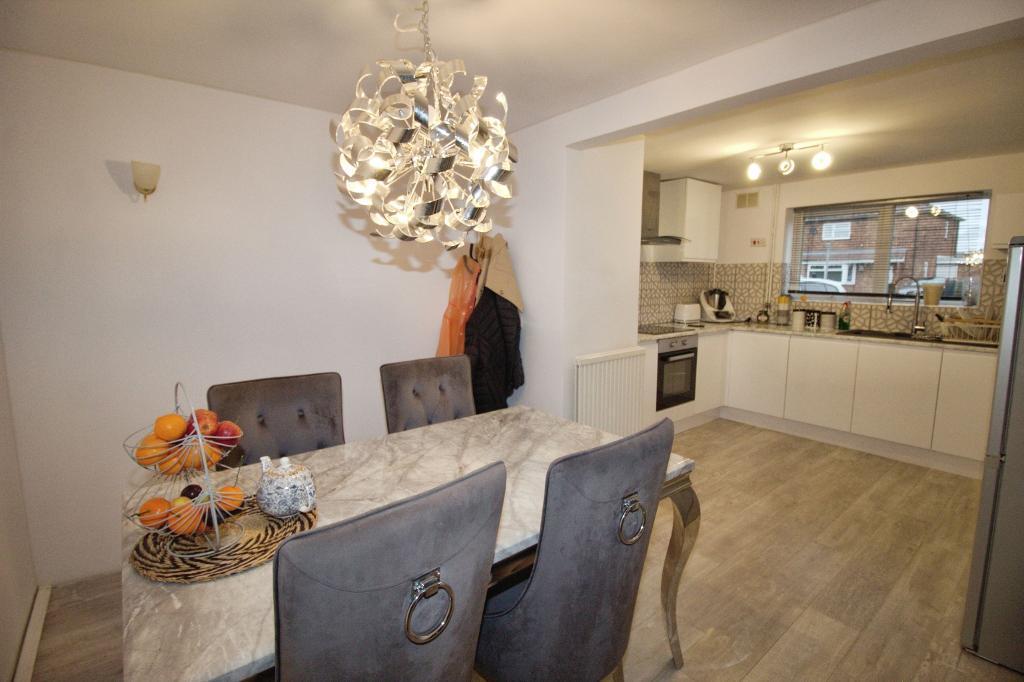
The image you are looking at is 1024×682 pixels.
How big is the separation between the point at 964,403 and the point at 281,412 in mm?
4136

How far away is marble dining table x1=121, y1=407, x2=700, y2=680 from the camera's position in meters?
0.81

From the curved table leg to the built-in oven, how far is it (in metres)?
2.23

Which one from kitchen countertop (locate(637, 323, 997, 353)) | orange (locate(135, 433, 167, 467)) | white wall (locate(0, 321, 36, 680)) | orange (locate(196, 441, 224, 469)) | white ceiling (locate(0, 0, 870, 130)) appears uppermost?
white ceiling (locate(0, 0, 870, 130))

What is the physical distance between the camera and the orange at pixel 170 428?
3.42ft

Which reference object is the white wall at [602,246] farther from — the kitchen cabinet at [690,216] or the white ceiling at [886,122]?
the kitchen cabinet at [690,216]

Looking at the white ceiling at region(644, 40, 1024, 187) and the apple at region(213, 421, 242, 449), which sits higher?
the white ceiling at region(644, 40, 1024, 187)

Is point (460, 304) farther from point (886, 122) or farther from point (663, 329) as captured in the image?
point (886, 122)

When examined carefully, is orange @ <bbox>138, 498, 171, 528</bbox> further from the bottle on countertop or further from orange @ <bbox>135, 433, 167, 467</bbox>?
the bottle on countertop

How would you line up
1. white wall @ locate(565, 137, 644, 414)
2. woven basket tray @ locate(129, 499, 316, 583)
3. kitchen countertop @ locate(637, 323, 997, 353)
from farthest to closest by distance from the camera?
1. kitchen countertop @ locate(637, 323, 997, 353)
2. white wall @ locate(565, 137, 644, 414)
3. woven basket tray @ locate(129, 499, 316, 583)

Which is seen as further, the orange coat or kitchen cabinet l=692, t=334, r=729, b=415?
kitchen cabinet l=692, t=334, r=729, b=415

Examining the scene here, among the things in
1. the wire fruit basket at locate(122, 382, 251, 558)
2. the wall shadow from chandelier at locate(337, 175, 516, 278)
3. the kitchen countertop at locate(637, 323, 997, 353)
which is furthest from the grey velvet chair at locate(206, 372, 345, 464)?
the kitchen countertop at locate(637, 323, 997, 353)

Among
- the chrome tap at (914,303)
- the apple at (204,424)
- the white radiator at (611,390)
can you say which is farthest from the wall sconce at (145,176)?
the chrome tap at (914,303)

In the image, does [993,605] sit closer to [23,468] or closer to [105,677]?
[105,677]

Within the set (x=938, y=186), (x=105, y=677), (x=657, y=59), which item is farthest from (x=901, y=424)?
(x=105, y=677)
